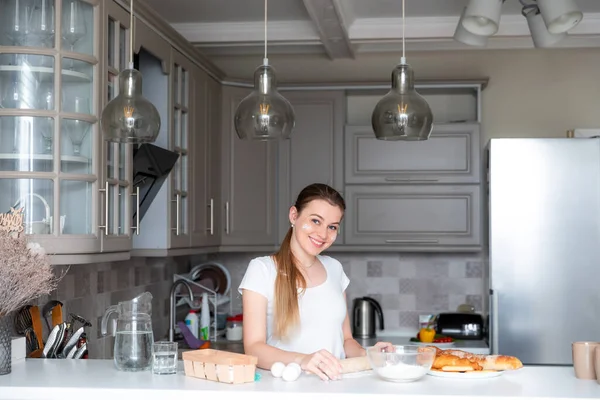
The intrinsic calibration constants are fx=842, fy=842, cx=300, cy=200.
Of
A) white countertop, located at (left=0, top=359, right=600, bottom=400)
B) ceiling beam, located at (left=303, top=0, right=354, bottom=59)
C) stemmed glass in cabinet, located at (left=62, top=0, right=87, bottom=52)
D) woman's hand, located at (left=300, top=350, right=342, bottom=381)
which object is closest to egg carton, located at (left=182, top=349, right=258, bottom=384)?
white countertop, located at (left=0, top=359, right=600, bottom=400)

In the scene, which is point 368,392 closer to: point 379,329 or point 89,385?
point 89,385

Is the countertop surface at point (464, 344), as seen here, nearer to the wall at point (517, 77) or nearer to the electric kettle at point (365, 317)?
the electric kettle at point (365, 317)

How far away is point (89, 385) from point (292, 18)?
2.91 meters

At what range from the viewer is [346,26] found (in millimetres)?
4523

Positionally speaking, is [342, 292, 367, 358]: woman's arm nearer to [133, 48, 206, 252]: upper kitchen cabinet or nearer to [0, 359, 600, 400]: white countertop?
[0, 359, 600, 400]: white countertop

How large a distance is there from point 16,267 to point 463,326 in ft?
9.73

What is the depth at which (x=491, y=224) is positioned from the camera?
4289 mm

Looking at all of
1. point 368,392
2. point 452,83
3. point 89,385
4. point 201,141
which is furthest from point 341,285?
point 452,83

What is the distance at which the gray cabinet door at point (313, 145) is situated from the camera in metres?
4.81

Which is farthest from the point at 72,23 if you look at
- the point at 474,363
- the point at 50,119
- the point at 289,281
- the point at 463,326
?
the point at 463,326

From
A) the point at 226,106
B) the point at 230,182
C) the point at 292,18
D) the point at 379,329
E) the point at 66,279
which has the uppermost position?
the point at 292,18

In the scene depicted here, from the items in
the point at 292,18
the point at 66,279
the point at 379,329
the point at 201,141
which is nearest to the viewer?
the point at 66,279

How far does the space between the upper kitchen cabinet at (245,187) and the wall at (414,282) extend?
24.3 inches

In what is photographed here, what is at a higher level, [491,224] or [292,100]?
[292,100]
